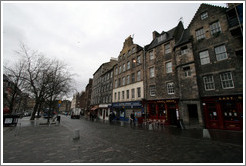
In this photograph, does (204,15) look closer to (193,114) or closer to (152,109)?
(193,114)

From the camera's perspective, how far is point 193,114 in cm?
1385

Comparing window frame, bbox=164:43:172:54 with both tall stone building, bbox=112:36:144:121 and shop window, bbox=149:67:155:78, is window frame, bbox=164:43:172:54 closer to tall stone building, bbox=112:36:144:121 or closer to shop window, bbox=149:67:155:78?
shop window, bbox=149:67:155:78

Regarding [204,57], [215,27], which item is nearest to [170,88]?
[204,57]

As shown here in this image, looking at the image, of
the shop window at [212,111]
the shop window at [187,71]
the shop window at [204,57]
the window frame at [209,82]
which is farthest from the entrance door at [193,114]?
the shop window at [204,57]

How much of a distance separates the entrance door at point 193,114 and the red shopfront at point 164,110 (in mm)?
1564

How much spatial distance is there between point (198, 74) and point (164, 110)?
21.0 feet

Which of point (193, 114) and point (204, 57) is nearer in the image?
point (193, 114)

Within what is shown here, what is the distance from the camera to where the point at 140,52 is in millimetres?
22578

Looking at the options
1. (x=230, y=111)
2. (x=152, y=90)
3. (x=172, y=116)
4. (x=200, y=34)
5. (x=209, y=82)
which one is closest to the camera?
(x=230, y=111)

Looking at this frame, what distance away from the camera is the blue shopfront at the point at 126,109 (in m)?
20.2

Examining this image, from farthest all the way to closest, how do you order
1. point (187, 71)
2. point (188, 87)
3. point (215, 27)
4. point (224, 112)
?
point (187, 71) < point (188, 87) < point (215, 27) < point (224, 112)

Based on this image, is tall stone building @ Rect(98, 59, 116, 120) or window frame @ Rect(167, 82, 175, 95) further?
tall stone building @ Rect(98, 59, 116, 120)

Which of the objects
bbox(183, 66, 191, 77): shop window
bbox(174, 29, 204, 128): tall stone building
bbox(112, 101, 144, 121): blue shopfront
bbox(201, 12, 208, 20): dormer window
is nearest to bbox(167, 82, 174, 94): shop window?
bbox(174, 29, 204, 128): tall stone building

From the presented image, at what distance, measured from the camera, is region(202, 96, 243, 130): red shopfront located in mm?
11000
